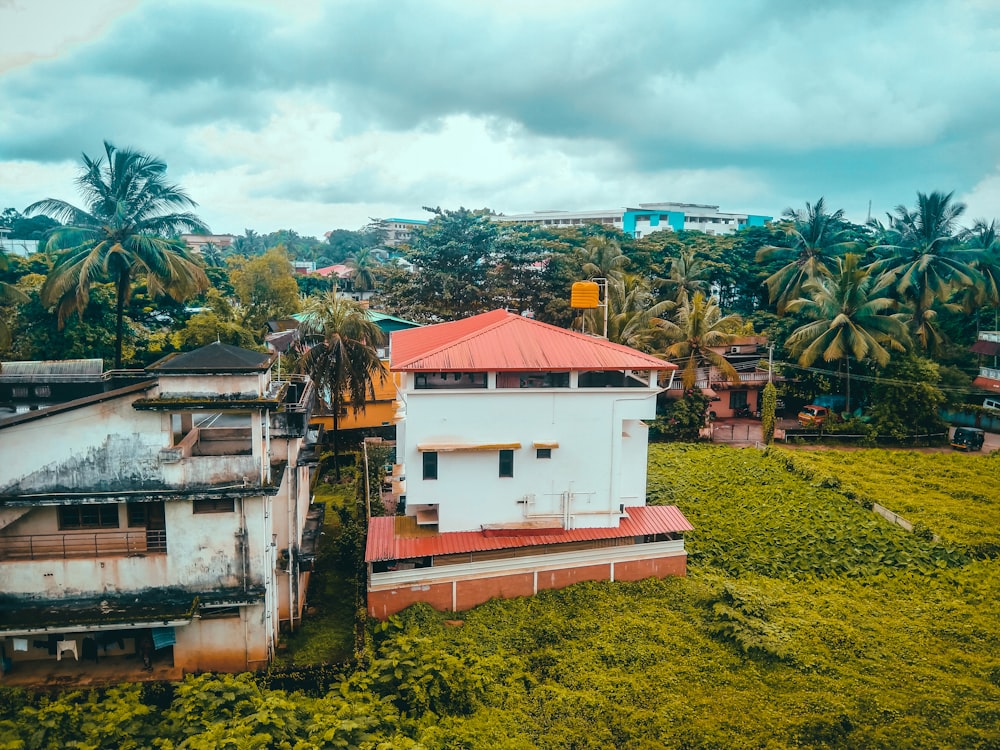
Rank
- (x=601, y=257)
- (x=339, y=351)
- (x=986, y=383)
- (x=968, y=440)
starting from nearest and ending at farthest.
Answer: (x=339, y=351) → (x=968, y=440) → (x=986, y=383) → (x=601, y=257)

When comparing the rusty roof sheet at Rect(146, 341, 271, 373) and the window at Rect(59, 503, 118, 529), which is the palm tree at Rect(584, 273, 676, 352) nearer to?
the rusty roof sheet at Rect(146, 341, 271, 373)

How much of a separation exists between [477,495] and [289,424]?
5374mm

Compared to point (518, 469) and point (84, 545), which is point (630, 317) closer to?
point (518, 469)

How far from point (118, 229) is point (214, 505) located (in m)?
15.8

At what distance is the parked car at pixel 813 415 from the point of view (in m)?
34.2

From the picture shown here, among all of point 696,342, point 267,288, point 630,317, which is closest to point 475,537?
point 696,342

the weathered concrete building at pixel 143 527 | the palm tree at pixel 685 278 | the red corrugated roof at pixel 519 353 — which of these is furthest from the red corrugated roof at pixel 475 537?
the palm tree at pixel 685 278

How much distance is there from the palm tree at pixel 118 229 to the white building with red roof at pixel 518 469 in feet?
44.5

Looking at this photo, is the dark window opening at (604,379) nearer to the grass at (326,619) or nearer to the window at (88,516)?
the grass at (326,619)

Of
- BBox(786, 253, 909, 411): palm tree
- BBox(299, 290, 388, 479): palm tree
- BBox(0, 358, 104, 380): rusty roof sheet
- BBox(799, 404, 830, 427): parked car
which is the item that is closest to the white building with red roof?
BBox(299, 290, 388, 479): palm tree

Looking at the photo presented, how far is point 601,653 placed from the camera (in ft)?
48.8

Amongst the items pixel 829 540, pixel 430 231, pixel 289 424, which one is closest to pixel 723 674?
pixel 829 540

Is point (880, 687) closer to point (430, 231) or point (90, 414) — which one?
point (90, 414)

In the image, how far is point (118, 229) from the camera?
24938mm
